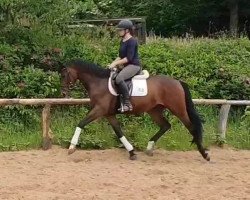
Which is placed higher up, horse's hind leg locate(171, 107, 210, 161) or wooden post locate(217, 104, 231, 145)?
horse's hind leg locate(171, 107, 210, 161)

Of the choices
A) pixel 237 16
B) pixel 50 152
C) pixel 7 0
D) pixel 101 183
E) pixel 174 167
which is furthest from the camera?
pixel 237 16

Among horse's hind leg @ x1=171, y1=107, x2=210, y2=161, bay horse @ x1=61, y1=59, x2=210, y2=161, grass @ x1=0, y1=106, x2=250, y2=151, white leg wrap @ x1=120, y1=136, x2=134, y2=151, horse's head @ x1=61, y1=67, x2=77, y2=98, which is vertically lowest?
grass @ x1=0, y1=106, x2=250, y2=151

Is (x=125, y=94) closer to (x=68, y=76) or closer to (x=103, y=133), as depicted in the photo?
(x=68, y=76)

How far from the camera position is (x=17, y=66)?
44.0 feet

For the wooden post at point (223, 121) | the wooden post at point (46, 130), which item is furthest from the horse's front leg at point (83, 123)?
the wooden post at point (223, 121)

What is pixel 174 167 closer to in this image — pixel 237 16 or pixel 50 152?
pixel 50 152

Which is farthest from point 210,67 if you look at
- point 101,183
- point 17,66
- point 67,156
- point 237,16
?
point 237,16

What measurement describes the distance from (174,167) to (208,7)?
15.0 m

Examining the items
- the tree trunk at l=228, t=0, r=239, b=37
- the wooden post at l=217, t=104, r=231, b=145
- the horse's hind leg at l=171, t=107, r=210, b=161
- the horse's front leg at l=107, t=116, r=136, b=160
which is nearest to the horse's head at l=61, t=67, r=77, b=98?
the horse's front leg at l=107, t=116, r=136, b=160

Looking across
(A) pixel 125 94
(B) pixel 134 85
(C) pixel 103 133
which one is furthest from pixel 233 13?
(A) pixel 125 94

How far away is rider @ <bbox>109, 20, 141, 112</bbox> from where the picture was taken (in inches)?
401

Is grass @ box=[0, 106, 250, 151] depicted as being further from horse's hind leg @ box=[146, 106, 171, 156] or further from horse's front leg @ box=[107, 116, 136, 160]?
horse's front leg @ box=[107, 116, 136, 160]

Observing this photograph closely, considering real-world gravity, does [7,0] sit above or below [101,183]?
above

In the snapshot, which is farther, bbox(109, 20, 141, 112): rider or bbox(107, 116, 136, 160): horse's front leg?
bbox(107, 116, 136, 160): horse's front leg
